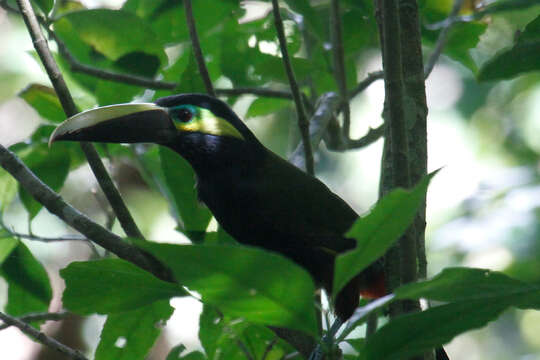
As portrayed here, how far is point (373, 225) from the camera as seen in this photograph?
133 centimetres

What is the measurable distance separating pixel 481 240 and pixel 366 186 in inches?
140

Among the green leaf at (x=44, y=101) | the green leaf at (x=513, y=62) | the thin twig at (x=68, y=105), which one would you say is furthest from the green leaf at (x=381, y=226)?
the green leaf at (x=44, y=101)

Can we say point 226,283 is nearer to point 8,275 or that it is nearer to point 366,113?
point 8,275

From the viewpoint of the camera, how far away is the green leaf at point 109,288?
1.65 m

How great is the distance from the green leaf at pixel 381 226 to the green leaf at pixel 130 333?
99 centimetres

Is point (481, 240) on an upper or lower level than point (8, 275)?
upper

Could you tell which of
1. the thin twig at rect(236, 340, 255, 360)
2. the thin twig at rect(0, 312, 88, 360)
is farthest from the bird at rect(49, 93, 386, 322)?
the thin twig at rect(0, 312, 88, 360)

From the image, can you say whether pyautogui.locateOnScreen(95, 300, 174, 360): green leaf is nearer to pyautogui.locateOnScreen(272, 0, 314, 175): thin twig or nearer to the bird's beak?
the bird's beak

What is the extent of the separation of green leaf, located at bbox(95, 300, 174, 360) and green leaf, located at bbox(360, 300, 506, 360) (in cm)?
94

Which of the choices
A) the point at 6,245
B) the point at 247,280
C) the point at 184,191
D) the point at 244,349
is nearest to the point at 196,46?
the point at 184,191

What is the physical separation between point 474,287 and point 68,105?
1.44 meters

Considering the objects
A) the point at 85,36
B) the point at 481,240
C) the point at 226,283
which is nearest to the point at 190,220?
the point at 85,36

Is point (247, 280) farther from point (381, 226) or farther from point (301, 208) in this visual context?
point (301, 208)

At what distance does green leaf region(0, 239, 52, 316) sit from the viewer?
2416mm
